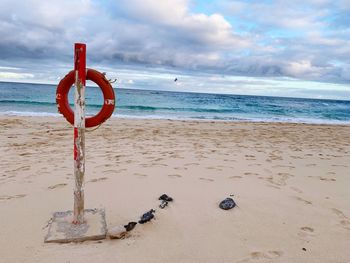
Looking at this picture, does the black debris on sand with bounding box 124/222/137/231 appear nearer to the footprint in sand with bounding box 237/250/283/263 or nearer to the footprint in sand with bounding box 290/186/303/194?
the footprint in sand with bounding box 237/250/283/263

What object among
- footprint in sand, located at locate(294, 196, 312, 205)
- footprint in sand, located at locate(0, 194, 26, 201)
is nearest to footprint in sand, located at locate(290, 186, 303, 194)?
footprint in sand, located at locate(294, 196, 312, 205)

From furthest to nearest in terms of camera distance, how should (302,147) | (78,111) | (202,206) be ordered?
1. (302,147)
2. (202,206)
3. (78,111)

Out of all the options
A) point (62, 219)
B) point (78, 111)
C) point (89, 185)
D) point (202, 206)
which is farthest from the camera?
point (89, 185)

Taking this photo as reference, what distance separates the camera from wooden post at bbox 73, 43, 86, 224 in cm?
277

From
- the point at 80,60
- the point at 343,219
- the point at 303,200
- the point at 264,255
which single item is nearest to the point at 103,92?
the point at 80,60

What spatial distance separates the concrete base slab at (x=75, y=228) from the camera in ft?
8.95

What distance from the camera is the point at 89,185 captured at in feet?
13.8

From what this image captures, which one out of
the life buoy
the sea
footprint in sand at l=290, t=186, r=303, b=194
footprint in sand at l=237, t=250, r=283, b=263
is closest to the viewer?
footprint in sand at l=237, t=250, r=283, b=263

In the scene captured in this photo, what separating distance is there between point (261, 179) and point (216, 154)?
1.84 m

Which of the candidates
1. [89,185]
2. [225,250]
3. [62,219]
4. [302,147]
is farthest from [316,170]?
[62,219]

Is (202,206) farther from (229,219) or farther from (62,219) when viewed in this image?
(62,219)

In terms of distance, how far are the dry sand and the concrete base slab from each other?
3.1 inches

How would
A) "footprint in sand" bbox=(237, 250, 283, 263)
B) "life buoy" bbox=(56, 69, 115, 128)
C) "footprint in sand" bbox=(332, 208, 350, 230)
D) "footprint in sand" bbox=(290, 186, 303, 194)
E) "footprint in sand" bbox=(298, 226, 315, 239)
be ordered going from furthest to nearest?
"footprint in sand" bbox=(290, 186, 303, 194) < "footprint in sand" bbox=(332, 208, 350, 230) < "life buoy" bbox=(56, 69, 115, 128) < "footprint in sand" bbox=(298, 226, 315, 239) < "footprint in sand" bbox=(237, 250, 283, 263)

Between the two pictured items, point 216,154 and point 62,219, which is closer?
point 62,219
